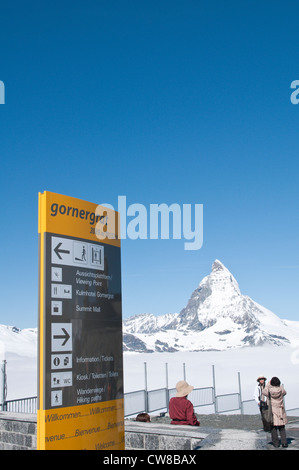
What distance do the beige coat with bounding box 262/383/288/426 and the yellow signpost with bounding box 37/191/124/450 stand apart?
302cm

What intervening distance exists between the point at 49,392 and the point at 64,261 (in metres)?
1.44

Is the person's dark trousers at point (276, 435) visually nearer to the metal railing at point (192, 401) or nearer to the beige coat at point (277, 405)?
the beige coat at point (277, 405)

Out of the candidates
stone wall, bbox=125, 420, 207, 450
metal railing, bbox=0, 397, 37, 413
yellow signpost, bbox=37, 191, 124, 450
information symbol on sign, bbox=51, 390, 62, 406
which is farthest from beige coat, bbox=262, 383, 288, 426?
metal railing, bbox=0, 397, 37, 413

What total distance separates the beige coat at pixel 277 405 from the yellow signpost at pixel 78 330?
3021 mm

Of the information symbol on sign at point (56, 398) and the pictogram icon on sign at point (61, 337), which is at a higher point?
the pictogram icon on sign at point (61, 337)

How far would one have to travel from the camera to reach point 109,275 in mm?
6176

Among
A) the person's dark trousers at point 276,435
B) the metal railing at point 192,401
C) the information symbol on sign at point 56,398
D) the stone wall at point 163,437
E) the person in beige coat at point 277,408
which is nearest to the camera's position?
the information symbol on sign at point 56,398

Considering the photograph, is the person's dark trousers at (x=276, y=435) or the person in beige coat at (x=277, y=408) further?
the person in beige coat at (x=277, y=408)

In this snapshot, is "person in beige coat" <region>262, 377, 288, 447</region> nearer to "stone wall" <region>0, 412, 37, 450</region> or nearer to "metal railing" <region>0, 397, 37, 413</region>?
"stone wall" <region>0, 412, 37, 450</region>

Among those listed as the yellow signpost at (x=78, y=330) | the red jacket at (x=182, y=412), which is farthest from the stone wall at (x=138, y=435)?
the yellow signpost at (x=78, y=330)

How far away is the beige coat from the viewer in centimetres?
A: 792

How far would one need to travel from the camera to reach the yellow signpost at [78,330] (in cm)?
532

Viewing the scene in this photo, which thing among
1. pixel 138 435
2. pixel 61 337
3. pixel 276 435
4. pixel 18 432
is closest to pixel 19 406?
pixel 18 432

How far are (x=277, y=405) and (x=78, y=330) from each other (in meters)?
4.45
